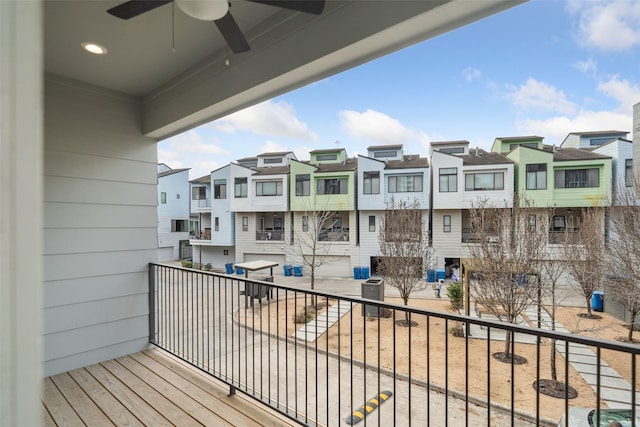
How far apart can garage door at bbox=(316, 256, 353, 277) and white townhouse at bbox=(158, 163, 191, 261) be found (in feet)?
35.9

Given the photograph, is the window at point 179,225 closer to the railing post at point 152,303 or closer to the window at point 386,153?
the window at point 386,153

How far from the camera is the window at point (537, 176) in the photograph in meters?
13.2

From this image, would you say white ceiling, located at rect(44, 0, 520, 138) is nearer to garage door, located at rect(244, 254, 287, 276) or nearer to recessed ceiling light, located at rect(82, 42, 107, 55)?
recessed ceiling light, located at rect(82, 42, 107, 55)

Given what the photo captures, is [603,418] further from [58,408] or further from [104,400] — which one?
[58,408]

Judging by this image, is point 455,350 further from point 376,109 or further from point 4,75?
point 376,109

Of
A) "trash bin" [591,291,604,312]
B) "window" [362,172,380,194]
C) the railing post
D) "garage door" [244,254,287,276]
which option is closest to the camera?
the railing post

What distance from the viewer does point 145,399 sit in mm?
2375

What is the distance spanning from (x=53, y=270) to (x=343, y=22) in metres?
3.12

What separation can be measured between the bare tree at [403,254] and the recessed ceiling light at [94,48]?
25.2 feet

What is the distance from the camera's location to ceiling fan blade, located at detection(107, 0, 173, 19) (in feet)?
5.35

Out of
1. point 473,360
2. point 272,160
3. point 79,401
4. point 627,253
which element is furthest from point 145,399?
point 272,160

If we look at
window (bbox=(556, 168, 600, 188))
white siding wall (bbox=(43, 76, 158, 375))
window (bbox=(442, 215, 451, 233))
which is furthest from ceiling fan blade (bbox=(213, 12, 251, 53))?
window (bbox=(556, 168, 600, 188))

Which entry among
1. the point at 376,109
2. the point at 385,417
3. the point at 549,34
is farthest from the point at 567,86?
the point at 385,417

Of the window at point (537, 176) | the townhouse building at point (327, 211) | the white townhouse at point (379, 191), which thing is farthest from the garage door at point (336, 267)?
the window at point (537, 176)
